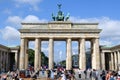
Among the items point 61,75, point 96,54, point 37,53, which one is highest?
point 37,53

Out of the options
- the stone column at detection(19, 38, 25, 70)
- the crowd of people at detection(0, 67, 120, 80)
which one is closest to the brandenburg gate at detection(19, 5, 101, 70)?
the stone column at detection(19, 38, 25, 70)

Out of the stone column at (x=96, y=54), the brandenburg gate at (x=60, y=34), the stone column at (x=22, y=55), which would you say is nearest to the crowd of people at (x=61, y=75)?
the stone column at (x=96, y=54)

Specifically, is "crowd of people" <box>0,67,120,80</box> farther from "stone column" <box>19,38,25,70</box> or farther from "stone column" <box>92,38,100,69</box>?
"stone column" <box>19,38,25,70</box>

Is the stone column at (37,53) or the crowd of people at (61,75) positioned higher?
the stone column at (37,53)

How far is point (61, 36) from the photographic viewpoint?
75500 mm

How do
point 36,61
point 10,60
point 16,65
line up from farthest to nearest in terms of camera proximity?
1. point 10,60
2. point 16,65
3. point 36,61

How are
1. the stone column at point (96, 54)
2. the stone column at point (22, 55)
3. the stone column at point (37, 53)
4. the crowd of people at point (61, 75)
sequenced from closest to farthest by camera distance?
the crowd of people at point (61, 75)
the stone column at point (22, 55)
the stone column at point (37, 53)
the stone column at point (96, 54)

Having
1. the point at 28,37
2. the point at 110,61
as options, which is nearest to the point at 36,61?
the point at 28,37

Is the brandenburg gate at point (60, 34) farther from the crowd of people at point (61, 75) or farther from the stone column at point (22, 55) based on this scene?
the crowd of people at point (61, 75)

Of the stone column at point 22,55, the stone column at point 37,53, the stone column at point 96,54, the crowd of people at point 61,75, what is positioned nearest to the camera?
the crowd of people at point 61,75

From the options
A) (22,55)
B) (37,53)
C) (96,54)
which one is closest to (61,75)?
(37,53)

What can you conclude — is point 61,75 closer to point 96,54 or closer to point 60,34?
point 60,34

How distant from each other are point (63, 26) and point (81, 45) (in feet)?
24.3

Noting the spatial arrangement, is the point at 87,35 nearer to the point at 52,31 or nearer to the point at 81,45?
the point at 81,45
